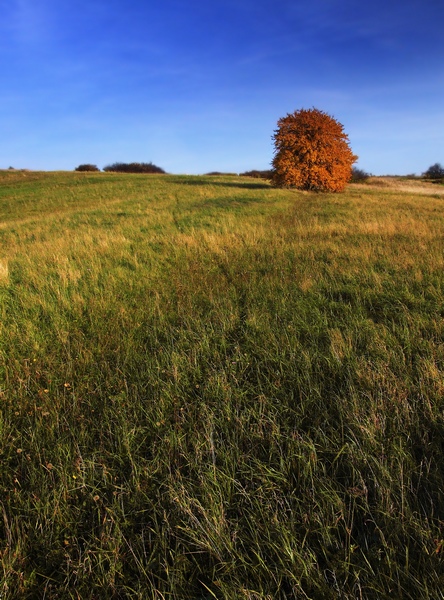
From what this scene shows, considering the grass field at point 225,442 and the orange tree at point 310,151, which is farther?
the orange tree at point 310,151

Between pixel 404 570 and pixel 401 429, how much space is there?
0.88m

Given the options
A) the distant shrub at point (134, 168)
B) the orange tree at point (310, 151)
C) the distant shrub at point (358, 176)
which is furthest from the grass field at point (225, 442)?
the distant shrub at point (134, 168)

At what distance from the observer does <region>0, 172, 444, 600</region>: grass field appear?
1.43m

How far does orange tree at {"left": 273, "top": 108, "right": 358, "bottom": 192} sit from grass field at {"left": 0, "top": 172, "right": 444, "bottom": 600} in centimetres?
2363

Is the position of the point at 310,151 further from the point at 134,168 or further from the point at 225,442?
the point at 134,168

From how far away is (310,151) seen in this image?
25797mm

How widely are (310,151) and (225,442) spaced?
28.0 metres

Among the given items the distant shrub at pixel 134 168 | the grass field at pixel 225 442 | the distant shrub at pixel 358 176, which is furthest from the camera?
the distant shrub at pixel 134 168

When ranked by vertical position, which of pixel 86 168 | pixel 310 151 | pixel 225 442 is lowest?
pixel 225 442

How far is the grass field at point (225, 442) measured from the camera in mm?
1432

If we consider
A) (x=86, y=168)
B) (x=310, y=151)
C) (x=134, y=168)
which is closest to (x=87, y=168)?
(x=86, y=168)

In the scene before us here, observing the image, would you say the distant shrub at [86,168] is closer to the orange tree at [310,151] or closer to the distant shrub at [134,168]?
the distant shrub at [134,168]

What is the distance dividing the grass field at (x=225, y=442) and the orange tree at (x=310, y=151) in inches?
930

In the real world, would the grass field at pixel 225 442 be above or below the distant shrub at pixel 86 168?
below
